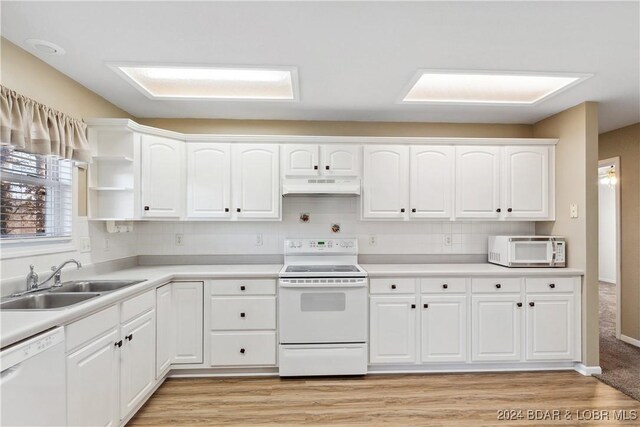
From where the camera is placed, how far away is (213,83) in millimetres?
2826

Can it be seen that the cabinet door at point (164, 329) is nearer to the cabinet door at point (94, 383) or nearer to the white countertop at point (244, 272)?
the white countertop at point (244, 272)

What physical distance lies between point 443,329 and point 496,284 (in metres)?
0.63

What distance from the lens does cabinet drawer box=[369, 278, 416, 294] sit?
292 cm

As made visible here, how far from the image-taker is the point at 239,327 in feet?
9.39

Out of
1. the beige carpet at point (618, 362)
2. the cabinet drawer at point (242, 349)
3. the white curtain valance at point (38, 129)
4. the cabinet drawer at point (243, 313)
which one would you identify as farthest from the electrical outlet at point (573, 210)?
the white curtain valance at point (38, 129)

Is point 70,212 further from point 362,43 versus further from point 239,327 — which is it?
point 362,43

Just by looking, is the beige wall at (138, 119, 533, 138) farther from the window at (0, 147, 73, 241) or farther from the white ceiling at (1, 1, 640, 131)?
the window at (0, 147, 73, 241)

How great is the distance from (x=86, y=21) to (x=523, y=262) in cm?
380

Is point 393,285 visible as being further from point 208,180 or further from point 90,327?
point 90,327

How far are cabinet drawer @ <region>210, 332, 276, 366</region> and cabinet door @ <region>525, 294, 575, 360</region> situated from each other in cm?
232

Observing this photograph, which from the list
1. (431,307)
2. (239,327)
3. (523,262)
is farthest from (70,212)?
(523,262)

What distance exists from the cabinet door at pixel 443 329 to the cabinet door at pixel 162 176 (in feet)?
8.11

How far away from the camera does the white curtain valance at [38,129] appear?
1.86 m

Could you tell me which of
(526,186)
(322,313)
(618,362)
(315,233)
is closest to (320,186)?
(315,233)
